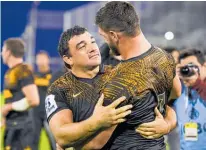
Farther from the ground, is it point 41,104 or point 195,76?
point 195,76

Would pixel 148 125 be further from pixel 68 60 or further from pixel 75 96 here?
pixel 68 60

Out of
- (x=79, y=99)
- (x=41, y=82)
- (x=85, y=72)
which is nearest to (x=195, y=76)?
(x=85, y=72)

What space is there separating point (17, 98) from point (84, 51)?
3.76 m

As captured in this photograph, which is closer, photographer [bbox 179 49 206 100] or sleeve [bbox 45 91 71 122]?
sleeve [bbox 45 91 71 122]

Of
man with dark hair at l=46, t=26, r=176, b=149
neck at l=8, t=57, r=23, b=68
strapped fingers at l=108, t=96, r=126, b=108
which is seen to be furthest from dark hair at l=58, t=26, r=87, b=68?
neck at l=8, t=57, r=23, b=68

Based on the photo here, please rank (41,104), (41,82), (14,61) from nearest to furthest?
1. (14,61)
2. (41,104)
3. (41,82)

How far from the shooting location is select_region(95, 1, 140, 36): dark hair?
3.66 m

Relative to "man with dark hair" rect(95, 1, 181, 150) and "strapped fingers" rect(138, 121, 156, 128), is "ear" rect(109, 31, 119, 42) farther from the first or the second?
"strapped fingers" rect(138, 121, 156, 128)

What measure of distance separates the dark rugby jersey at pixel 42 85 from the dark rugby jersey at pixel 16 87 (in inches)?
104

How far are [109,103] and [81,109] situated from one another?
0.51m

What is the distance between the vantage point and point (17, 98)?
307 inches

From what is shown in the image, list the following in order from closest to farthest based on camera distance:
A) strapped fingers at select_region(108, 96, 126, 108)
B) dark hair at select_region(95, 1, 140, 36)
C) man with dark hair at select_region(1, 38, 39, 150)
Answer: strapped fingers at select_region(108, 96, 126, 108) → dark hair at select_region(95, 1, 140, 36) → man with dark hair at select_region(1, 38, 39, 150)

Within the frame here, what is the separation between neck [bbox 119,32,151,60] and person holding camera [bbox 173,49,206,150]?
2.37 m

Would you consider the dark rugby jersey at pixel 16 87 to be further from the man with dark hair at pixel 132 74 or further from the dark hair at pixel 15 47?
the man with dark hair at pixel 132 74
